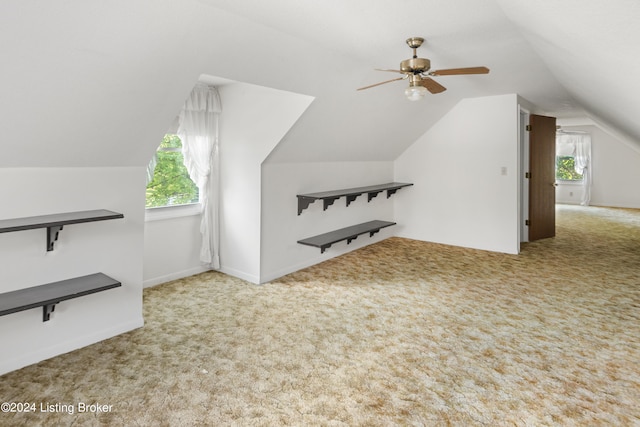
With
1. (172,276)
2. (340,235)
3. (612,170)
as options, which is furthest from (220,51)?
(612,170)

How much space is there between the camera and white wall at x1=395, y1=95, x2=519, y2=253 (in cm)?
538

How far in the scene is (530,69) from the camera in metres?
3.99

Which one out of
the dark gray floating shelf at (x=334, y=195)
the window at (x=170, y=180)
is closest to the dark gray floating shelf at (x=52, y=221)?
the window at (x=170, y=180)

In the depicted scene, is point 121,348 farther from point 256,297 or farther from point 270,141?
point 270,141

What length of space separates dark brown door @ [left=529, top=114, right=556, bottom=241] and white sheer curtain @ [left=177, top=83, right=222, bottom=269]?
4851mm

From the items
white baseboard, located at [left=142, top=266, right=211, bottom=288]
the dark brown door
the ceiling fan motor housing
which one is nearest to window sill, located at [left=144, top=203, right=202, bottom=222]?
white baseboard, located at [left=142, top=266, right=211, bottom=288]

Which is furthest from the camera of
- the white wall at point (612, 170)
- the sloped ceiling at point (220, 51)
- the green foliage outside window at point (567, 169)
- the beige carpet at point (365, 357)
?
the green foliage outside window at point (567, 169)

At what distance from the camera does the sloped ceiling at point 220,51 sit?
6.01 feet

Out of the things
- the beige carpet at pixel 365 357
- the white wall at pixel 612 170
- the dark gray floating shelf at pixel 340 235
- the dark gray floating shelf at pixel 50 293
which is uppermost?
the white wall at pixel 612 170

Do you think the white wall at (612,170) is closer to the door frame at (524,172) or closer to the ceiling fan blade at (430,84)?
the door frame at (524,172)

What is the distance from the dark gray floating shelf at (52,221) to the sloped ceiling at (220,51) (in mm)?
356

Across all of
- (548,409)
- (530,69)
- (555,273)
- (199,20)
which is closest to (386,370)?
(548,409)

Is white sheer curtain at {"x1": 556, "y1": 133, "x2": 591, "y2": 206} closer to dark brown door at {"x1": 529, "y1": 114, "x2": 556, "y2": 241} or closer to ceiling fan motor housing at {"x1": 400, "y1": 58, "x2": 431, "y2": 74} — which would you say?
dark brown door at {"x1": 529, "y1": 114, "x2": 556, "y2": 241}

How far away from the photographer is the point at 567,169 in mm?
11109
